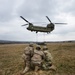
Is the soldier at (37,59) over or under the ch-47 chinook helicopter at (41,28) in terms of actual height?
under

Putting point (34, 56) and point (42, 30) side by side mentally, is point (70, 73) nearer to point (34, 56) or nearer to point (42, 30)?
point (34, 56)

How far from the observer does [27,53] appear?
57.1ft

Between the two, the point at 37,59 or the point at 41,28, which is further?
the point at 41,28

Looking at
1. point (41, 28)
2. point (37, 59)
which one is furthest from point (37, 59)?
point (41, 28)

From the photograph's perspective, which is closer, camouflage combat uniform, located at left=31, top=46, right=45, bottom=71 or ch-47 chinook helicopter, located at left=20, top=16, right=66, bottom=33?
camouflage combat uniform, located at left=31, top=46, right=45, bottom=71

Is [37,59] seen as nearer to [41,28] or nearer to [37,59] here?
[37,59]

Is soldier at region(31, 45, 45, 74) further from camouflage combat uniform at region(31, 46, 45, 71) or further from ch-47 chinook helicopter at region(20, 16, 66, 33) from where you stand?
ch-47 chinook helicopter at region(20, 16, 66, 33)

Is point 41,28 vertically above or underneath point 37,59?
above

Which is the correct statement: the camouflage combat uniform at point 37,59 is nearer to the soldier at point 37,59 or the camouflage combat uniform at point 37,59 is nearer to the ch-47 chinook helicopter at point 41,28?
the soldier at point 37,59

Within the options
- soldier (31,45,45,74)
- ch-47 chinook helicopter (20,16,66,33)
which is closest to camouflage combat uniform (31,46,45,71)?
soldier (31,45,45,74)

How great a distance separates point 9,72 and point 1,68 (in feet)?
5.33

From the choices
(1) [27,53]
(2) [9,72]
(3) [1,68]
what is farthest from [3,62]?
(1) [27,53]

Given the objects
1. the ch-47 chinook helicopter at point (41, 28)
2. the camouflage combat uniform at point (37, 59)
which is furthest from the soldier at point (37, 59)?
the ch-47 chinook helicopter at point (41, 28)

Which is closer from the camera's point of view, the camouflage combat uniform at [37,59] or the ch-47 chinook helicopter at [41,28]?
the camouflage combat uniform at [37,59]
